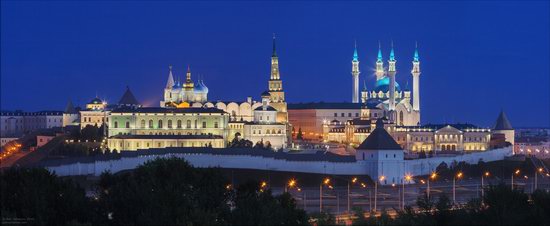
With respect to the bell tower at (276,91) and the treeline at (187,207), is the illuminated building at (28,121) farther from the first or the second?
the treeline at (187,207)

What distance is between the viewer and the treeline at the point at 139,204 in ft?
118

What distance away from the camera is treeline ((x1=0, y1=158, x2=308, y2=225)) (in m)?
36.0

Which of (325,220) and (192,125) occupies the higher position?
(192,125)

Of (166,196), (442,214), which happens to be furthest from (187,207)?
(442,214)

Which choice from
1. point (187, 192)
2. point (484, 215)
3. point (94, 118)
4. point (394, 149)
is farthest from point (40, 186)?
point (94, 118)

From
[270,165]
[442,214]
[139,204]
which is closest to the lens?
[139,204]

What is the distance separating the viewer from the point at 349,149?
87.6 m

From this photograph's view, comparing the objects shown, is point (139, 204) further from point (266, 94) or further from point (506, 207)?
point (266, 94)

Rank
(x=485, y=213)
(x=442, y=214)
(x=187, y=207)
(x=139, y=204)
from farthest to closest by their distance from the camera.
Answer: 1. (x=485, y=213)
2. (x=442, y=214)
3. (x=187, y=207)
4. (x=139, y=204)

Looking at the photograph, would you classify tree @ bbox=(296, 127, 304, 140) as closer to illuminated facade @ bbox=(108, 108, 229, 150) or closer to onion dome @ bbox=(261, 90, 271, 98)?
onion dome @ bbox=(261, 90, 271, 98)

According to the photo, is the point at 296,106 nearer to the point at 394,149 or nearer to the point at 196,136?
the point at 196,136

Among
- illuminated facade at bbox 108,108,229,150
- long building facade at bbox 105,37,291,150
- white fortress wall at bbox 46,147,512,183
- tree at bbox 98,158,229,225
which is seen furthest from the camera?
illuminated facade at bbox 108,108,229,150

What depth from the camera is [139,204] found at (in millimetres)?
37500

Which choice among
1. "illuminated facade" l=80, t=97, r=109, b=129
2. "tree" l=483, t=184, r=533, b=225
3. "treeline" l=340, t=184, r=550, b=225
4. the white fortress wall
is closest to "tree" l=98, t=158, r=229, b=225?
"treeline" l=340, t=184, r=550, b=225
